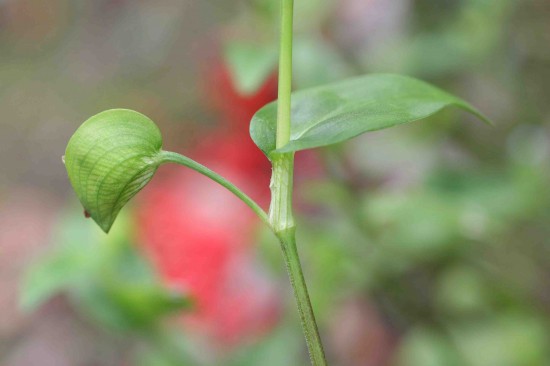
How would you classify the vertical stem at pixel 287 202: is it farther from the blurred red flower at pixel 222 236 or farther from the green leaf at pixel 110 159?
the blurred red flower at pixel 222 236

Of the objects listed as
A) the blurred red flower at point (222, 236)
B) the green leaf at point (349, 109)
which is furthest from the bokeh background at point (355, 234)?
the green leaf at point (349, 109)

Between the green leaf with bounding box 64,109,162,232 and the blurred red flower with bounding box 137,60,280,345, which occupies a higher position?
the blurred red flower with bounding box 137,60,280,345

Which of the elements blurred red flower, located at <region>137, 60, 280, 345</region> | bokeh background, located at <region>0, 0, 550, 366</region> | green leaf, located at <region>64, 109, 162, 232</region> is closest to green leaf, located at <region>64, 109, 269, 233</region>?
green leaf, located at <region>64, 109, 162, 232</region>

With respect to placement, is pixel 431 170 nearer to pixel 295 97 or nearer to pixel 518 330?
pixel 518 330

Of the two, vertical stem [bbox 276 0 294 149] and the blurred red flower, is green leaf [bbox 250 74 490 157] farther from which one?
the blurred red flower

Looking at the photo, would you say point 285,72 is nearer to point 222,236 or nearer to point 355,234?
point 355,234

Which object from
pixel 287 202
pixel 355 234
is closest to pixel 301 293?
pixel 287 202
